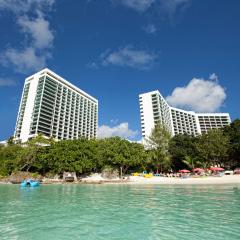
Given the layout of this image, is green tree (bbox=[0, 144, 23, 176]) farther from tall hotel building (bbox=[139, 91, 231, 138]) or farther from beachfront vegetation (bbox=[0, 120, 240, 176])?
tall hotel building (bbox=[139, 91, 231, 138])

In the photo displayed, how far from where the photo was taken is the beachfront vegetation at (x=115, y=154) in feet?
186

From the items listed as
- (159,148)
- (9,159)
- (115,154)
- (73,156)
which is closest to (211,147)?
(159,148)

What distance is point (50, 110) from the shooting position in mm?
122938

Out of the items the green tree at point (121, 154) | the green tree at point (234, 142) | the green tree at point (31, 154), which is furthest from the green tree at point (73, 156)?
the green tree at point (234, 142)

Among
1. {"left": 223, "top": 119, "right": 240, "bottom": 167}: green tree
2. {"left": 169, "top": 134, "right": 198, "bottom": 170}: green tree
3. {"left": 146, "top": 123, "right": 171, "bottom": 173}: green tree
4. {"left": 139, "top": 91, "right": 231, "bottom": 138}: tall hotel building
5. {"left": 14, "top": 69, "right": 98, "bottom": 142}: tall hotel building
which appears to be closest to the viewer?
{"left": 223, "top": 119, "right": 240, "bottom": 167}: green tree

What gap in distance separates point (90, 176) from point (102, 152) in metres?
7.33

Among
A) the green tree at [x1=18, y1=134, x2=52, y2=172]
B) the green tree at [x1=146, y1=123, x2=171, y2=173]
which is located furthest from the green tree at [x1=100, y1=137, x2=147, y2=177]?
the green tree at [x1=18, y1=134, x2=52, y2=172]

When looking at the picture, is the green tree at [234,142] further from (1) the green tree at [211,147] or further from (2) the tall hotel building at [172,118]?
(2) the tall hotel building at [172,118]

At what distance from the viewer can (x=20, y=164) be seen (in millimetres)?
61438

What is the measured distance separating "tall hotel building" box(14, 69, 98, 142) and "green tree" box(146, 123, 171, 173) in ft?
205

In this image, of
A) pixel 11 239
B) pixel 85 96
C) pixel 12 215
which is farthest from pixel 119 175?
pixel 85 96

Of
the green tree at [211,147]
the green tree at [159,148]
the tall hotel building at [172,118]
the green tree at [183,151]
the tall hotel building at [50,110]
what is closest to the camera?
the green tree at [211,147]

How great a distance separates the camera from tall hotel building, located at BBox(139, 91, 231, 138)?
13000 cm

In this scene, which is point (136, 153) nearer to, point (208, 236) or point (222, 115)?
point (208, 236)
